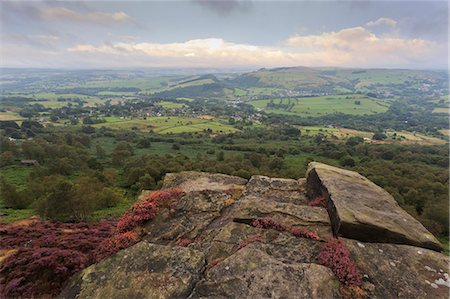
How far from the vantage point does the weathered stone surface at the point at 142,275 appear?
10.7m

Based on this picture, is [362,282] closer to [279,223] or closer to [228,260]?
[279,223]

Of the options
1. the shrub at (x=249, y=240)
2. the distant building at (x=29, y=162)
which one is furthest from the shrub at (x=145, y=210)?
the distant building at (x=29, y=162)

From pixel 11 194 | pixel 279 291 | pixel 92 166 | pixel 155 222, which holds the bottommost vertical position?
pixel 92 166

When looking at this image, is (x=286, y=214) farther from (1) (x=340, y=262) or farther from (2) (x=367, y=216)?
(1) (x=340, y=262)

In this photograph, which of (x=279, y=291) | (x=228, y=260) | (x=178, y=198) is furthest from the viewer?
(x=178, y=198)

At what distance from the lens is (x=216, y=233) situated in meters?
14.5

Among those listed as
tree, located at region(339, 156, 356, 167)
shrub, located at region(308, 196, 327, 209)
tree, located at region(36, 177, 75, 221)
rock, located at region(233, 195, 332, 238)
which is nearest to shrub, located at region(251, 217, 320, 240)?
rock, located at region(233, 195, 332, 238)

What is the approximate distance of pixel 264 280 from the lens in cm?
1038

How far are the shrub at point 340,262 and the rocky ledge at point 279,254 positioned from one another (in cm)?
4

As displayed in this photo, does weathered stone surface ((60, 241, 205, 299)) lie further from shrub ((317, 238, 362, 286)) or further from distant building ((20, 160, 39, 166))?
distant building ((20, 160, 39, 166))

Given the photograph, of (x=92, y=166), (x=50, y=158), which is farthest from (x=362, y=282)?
(x=50, y=158)

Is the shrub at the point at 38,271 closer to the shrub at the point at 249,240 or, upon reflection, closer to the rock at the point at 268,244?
the rock at the point at 268,244

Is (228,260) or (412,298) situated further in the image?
(228,260)

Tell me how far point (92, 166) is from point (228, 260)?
108 metres
